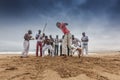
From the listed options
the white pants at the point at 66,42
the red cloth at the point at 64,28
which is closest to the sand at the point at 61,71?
the white pants at the point at 66,42

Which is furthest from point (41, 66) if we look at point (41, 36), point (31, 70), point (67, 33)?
point (41, 36)

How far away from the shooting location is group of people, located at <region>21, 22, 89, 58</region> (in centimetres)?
1767

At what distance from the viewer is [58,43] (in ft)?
80.8

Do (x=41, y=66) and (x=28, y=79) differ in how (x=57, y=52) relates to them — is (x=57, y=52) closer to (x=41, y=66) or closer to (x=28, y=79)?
(x=41, y=66)

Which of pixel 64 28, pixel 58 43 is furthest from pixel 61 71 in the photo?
pixel 58 43

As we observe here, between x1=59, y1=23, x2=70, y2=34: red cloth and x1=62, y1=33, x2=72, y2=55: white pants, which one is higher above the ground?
x1=59, y1=23, x2=70, y2=34: red cloth

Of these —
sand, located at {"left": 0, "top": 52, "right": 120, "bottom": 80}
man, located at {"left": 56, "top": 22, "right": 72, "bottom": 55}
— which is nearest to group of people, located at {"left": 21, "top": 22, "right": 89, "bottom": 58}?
man, located at {"left": 56, "top": 22, "right": 72, "bottom": 55}

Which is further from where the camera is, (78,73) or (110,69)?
(110,69)

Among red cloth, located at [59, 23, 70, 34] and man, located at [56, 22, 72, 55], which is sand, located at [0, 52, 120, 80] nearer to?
man, located at [56, 22, 72, 55]

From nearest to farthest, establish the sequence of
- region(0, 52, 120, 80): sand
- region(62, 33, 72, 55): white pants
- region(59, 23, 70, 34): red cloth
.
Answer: region(0, 52, 120, 80): sand < region(59, 23, 70, 34): red cloth < region(62, 33, 72, 55): white pants

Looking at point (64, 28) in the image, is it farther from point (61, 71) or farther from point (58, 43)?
point (58, 43)

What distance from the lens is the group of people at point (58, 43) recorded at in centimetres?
1767

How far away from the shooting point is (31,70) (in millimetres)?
12758

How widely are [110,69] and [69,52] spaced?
532 cm
